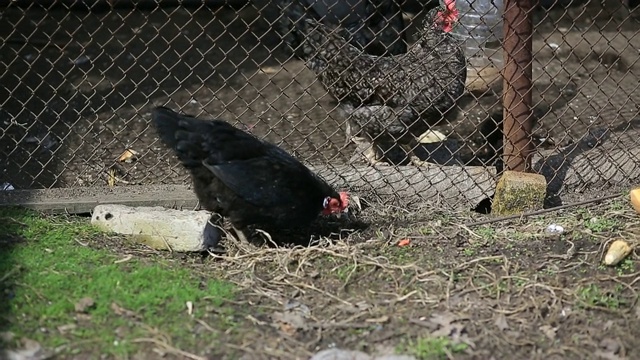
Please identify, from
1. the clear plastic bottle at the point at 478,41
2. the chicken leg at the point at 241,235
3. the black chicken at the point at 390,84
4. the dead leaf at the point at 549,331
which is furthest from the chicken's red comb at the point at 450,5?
the dead leaf at the point at 549,331

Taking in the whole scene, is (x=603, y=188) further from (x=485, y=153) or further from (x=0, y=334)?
(x=0, y=334)

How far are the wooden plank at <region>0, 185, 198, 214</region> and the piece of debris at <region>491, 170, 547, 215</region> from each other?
169cm

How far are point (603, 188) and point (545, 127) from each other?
114cm

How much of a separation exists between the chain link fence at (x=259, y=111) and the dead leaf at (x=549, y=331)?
1438 mm

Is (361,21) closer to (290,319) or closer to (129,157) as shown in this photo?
(129,157)

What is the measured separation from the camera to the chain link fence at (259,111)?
5.10 meters

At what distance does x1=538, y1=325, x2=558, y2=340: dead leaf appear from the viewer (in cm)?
347

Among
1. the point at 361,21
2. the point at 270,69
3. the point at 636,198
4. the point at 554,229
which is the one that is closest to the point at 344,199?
the point at 554,229

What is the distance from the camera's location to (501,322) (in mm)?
3543

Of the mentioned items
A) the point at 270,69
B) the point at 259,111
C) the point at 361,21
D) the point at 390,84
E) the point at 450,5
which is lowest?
the point at 259,111

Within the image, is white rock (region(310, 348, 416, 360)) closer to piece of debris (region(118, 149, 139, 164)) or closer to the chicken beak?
the chicken beak

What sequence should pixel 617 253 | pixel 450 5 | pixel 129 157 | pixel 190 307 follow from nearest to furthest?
1. pixel 190 307
2. pixel 617 253
3. pixel 129 157
4. pixel 450 5

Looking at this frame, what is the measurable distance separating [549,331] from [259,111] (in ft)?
11.0

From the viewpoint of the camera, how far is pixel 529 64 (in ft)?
15.2
